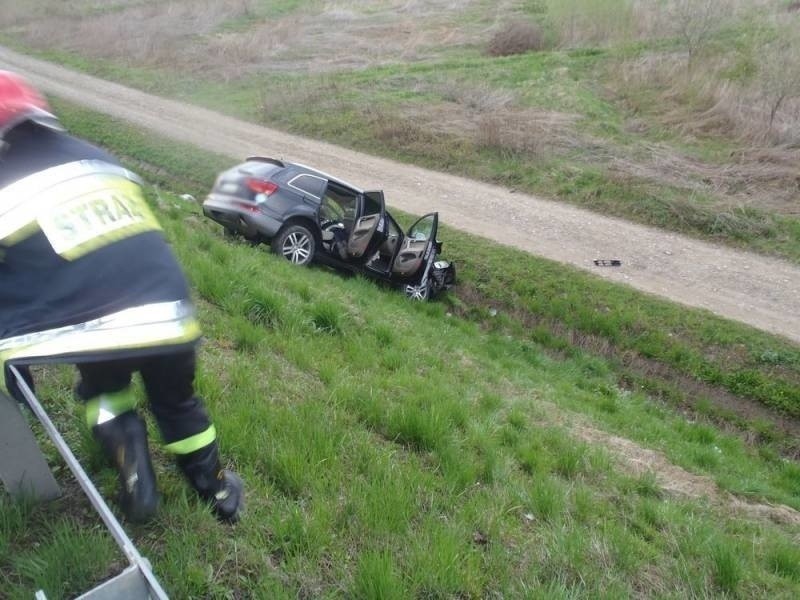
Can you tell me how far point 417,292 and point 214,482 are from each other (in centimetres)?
887

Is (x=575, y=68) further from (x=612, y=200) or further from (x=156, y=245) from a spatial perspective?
(x=156, y=245)

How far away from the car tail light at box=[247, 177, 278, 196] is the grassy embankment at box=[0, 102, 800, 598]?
10.1 ft

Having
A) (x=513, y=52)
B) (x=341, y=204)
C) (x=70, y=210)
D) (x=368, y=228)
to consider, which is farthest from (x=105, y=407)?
(x=513, y=52)

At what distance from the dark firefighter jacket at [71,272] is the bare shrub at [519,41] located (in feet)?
86.8

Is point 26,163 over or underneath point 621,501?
over

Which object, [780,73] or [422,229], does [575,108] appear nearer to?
[780,73]

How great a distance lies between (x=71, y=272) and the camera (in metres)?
2.23

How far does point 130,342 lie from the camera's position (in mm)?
2193

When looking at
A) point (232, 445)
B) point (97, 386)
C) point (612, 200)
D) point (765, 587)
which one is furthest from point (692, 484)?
point (612, 200)

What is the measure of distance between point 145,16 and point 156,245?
38421 millimetres

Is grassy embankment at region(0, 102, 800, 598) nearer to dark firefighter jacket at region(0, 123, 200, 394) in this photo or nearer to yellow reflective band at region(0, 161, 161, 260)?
dark firefighter jacket at region(0, 123, 200, 394)

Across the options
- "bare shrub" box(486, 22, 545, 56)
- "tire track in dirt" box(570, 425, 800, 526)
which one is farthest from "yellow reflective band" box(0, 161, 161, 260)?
"bare shrub" box(486, 22, 545, 56)

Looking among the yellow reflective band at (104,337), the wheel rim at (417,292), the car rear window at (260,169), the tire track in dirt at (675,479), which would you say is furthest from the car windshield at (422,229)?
the yellow reflective band at (104,337)

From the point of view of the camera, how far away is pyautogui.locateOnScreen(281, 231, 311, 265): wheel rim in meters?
10.6
